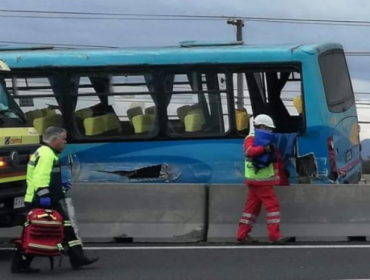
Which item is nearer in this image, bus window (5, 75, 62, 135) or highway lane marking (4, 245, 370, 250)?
highway lane marking (4, 245, 370, 250)

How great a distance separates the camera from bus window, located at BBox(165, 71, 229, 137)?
1398cm

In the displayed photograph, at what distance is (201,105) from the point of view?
1404 centimetres

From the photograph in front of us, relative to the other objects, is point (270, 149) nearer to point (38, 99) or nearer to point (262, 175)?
point (262, 175)

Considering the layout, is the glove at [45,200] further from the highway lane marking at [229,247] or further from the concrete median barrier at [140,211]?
the concrete median barrier at [140,211]

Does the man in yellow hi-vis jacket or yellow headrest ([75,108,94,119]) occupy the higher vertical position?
yellow headrest ([75,108,94,119])

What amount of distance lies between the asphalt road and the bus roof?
3.82 meters

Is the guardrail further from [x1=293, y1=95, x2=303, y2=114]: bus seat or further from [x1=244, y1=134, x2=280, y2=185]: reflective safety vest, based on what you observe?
[x1=293, y1=95, x2=303, y2=114]: bus seat

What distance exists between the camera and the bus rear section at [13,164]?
10125 millimetres

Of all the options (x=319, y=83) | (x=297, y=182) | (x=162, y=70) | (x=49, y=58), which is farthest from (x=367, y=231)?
(x=49, y=58)

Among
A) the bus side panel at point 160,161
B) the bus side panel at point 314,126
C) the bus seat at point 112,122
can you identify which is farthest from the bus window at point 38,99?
the bus side panel at point 314,126

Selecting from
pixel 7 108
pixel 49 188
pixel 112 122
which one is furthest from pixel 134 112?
pixel 49 188

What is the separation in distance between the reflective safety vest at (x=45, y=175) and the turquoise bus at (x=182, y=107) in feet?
15.1

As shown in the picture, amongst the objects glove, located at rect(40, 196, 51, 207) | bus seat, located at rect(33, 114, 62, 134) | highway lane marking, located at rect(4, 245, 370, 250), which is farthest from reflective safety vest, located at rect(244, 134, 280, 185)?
bus seat, located at rect(33, 114, 62, 134)

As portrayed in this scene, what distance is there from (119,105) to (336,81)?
381cm
